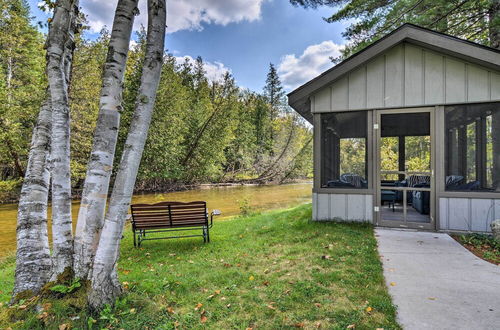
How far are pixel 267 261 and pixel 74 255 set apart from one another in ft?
7.73

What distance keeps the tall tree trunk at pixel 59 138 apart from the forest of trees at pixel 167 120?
707 millimetres

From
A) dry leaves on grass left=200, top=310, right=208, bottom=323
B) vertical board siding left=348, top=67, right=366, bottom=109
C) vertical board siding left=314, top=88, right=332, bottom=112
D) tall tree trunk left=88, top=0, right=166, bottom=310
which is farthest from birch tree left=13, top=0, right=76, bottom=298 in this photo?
vertical board siding left=348, top=67, right=366, bottom=109

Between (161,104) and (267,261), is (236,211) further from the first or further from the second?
(161,104)

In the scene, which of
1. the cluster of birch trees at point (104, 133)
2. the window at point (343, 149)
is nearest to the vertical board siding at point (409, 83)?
the window at point (343, 149)

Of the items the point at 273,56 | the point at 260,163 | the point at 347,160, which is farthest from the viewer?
the point at 273,56

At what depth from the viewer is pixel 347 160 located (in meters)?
5.56

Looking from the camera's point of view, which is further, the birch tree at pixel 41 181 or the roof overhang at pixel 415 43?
the roof overhang at pixel 415 43

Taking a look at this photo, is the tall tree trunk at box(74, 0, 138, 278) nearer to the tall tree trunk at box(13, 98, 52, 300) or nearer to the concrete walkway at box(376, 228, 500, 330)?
the tall tree trunk at box(13, 98, 52, 300)

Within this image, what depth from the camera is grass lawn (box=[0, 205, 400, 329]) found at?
6.93 ft

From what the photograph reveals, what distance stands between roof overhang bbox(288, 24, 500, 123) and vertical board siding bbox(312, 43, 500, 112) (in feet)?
0.54

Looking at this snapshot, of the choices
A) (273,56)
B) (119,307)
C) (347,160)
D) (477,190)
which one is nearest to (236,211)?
(347,160)

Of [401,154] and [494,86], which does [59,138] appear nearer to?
[401,154]

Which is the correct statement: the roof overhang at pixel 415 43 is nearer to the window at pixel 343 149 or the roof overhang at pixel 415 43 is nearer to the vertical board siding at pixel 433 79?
the vertical board siding at pixel 433 79

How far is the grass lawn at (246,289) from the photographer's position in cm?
211
